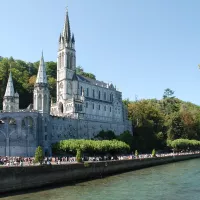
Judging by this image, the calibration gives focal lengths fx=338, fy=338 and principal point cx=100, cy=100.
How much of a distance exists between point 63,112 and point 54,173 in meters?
40.3

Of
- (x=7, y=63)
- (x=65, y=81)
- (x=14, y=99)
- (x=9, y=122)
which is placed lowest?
(x=9, y=122)

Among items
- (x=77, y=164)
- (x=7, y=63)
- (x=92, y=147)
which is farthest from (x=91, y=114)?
(x=77, y=164)

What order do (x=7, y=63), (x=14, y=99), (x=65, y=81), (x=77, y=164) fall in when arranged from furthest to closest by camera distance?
(x=7, y=63)
(x=65, y=81)
(x=14, y=99)
(x=77, y=164)

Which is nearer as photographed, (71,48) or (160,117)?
(71,48)

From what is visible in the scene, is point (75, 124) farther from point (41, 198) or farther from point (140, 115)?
point (41, 198)

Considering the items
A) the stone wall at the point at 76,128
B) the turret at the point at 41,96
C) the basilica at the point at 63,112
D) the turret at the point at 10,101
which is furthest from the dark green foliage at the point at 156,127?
the turret at the point at 10,101

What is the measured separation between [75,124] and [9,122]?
18135mm

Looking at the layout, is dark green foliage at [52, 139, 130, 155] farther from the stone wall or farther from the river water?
the river water

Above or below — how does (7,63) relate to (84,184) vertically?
above

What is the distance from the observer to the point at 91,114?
3342 inches

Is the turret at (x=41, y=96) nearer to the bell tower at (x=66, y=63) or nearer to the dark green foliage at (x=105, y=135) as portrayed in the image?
the bell tower at (x=66, y=63)

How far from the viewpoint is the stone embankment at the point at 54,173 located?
117 feet

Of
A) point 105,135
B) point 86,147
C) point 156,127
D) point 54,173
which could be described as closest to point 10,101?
point 86,147

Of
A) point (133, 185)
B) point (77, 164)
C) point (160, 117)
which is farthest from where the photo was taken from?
point (160, 117)
